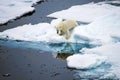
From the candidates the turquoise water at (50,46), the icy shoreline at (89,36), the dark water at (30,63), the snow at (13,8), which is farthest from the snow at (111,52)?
the snow at (13,8)

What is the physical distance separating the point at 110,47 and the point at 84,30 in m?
1.37

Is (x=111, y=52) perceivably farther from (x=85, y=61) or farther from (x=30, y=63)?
(x=30, y=63)

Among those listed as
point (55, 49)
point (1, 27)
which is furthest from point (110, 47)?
point (1, 27)

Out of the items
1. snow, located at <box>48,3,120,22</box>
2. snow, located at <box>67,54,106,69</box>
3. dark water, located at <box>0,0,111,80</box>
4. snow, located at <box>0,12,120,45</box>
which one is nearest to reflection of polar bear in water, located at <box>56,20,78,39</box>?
snow, located at <box>0,12,120,45</box>

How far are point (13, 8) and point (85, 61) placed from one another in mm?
6042

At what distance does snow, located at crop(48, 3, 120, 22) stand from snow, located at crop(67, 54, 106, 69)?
9.91ft

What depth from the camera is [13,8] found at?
11.2m

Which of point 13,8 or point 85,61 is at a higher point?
point 85,61

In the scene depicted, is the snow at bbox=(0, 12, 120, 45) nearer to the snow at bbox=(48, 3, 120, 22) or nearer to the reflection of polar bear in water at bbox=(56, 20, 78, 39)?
the reflection of polar bear in water at bbox=(56, 20, 78, 39)

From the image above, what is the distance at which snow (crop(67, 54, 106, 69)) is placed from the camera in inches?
228

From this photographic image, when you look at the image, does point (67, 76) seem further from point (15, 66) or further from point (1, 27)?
point (1, 27)

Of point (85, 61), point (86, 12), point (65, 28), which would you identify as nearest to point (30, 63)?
point (85, 61)

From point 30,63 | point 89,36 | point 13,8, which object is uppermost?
point 89,36

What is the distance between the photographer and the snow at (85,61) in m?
5.80
